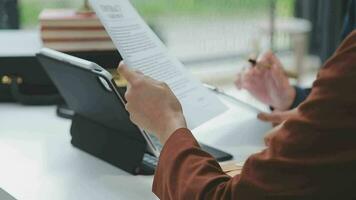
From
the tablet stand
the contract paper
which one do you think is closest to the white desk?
the tablet stand

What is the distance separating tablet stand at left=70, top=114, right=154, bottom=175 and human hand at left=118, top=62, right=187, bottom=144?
0.18 m

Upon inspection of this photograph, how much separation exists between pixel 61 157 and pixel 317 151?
0.72 meters

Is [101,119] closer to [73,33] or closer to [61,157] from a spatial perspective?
[61,157]

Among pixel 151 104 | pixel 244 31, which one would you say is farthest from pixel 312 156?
pixel 244 31

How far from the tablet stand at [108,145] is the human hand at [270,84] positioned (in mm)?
552

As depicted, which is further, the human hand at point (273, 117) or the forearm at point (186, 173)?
the human hand at point (273, 117)

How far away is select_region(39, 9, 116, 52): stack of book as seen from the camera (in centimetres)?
178

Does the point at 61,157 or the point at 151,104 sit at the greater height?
the point at 151,104

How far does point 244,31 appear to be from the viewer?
4.11 meters

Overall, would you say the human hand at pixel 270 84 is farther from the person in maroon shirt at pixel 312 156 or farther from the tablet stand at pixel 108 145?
the person in maroon shirt at pixel 312 156

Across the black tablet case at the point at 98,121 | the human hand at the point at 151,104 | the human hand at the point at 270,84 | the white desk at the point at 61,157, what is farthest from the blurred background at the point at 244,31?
the human hand at the point at 151,104

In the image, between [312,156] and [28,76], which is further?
[28,76]

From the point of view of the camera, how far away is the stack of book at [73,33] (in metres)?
1.78

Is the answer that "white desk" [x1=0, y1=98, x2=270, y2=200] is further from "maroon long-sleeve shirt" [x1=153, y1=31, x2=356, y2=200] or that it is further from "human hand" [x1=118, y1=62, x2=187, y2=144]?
"maroon long-sleeve shirt" [x1=153, y1=31, x2=356, y2=200]
